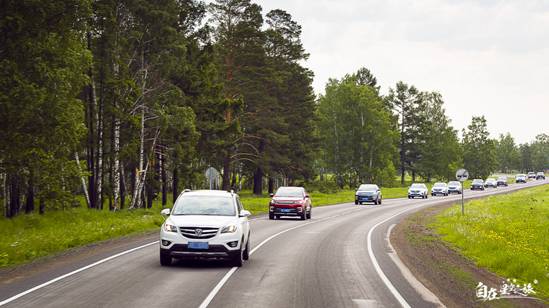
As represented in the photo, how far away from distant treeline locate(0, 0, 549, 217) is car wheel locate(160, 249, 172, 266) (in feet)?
35.5

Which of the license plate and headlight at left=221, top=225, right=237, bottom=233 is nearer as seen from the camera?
the license plate

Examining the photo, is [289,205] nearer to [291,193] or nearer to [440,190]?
[291,193]

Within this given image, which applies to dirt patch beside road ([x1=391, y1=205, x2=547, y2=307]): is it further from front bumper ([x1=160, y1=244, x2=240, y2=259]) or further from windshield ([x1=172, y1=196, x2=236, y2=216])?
windshield ([x1=172, y1=196, x2=236, y2=216])

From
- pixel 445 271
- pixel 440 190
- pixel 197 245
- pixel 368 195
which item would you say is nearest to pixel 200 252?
pixel 197 245

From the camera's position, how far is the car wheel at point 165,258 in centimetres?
1385

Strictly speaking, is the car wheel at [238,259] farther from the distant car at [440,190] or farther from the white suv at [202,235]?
the distant car at [440,190]

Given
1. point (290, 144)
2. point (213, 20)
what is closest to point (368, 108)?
point (290, 144)

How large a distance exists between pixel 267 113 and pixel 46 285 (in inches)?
1826

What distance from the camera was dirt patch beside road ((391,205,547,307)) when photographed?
10.7m

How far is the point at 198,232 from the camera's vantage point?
13516 millimetres

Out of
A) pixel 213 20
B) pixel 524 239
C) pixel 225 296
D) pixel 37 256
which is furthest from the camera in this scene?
pixel 213 20

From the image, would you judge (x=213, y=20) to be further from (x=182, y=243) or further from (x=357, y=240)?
(x=182, y=243)

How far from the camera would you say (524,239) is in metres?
21.9

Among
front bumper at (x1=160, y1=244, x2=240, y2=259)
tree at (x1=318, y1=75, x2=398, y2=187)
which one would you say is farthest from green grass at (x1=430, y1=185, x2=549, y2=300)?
tree at (x1=318, y1=75, x2=398, y2=187)
